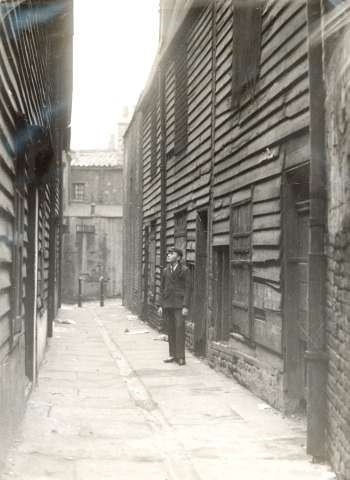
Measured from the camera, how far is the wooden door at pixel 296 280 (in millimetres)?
6547

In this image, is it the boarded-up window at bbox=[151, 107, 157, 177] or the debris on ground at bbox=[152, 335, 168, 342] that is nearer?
the debris on ground at bbox=[152, 335, 168, 342]

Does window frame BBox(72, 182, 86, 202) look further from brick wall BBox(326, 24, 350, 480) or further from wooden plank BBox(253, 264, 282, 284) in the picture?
brick wall BBox(326, 24, 350, 480)

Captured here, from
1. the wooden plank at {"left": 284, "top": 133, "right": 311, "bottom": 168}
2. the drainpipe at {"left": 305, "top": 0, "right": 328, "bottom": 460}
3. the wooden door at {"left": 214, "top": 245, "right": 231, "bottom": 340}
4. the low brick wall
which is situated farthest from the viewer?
the wooden door at {"left": 214, "top": 245, "right": 231, "bottom": 340}

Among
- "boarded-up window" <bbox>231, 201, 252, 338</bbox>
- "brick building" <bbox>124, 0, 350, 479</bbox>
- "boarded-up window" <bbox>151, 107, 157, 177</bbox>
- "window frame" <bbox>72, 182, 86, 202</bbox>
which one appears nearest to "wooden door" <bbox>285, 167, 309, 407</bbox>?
"brick building" <bbox>124, 0, 350, 479</bbox>

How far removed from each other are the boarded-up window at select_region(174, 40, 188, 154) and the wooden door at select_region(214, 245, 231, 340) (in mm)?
3281

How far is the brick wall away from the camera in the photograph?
14.5 feet

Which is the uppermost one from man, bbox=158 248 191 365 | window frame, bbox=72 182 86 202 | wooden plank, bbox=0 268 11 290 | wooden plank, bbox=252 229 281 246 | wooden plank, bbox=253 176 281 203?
window frame, bbox=72 182 86 202

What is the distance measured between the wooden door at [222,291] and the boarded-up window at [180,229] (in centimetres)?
249

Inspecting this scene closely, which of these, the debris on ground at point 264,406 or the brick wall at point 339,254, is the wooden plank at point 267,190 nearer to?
the brick wall at point 339,254

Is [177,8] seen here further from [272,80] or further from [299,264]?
[299,264]

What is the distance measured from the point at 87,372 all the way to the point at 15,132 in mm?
4892

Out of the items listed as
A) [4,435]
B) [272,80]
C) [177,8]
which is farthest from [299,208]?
[177,8]

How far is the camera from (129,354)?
11.6 metres

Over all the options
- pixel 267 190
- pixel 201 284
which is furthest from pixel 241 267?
pixel 201 284
